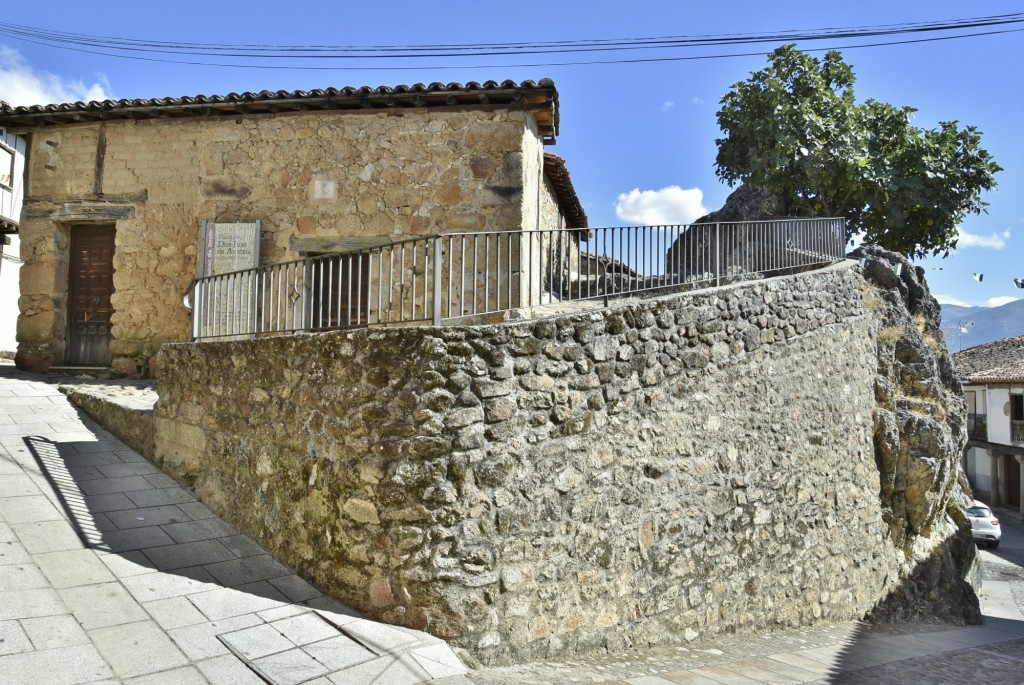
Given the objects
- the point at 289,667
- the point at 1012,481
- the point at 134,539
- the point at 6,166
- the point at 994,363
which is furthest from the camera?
the point at 994,363

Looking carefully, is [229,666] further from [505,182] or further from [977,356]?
[977,356]

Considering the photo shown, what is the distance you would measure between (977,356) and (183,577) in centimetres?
3753

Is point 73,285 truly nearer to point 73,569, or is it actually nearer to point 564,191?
point 73,569

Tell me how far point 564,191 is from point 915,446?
22.3 feet

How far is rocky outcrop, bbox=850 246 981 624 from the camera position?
9.89 meters

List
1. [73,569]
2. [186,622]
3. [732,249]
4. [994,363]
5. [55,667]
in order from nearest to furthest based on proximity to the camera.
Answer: [55,667]
[186,622]
[73,569]
[732,249]
[994,363]

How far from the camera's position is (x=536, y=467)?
5219 mm

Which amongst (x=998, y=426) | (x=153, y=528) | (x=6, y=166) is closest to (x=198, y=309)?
(x=153, y=528)

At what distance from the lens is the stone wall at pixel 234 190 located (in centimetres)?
910

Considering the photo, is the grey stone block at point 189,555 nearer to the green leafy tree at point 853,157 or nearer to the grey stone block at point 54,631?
the grey stone block at point 54,631

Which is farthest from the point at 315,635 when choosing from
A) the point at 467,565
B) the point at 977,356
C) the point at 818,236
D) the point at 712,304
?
the point at 977,356

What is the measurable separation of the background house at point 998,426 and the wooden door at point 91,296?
2992 cm

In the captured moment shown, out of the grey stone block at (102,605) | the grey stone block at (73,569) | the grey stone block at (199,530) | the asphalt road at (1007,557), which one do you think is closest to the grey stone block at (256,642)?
the grey stone block at (102,605)

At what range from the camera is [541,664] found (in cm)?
504
